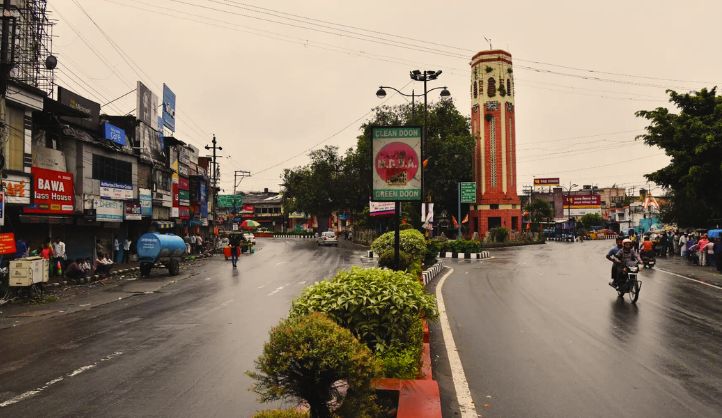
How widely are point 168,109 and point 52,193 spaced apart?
A: 22.6 metres

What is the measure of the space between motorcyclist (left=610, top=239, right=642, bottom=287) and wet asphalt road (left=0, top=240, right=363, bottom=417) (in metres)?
9.00

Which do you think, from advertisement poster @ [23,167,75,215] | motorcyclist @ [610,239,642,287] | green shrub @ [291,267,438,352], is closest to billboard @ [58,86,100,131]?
advertisement poster @ [23,167,75,215]

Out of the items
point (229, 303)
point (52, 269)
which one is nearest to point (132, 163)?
point (52, 269)

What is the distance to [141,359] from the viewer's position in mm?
8023

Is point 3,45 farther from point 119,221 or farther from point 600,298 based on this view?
point 600,298

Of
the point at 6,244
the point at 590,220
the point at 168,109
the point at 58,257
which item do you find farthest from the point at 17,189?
the point at 590,220

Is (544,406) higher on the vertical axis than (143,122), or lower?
lower

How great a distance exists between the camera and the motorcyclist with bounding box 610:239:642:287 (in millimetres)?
13812

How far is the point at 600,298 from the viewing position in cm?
1413

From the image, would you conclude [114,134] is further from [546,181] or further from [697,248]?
[546,181]

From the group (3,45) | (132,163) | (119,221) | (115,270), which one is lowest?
(115,270)

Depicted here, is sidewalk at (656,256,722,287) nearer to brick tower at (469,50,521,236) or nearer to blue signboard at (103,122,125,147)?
blue signboard at (103,122,125,147)

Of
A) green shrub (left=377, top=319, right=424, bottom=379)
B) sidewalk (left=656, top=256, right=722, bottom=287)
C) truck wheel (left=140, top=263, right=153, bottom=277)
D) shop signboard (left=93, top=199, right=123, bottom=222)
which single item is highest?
shop signboard (left=93, top=199, right=123, bottom=222)

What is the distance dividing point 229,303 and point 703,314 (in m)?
11.6
